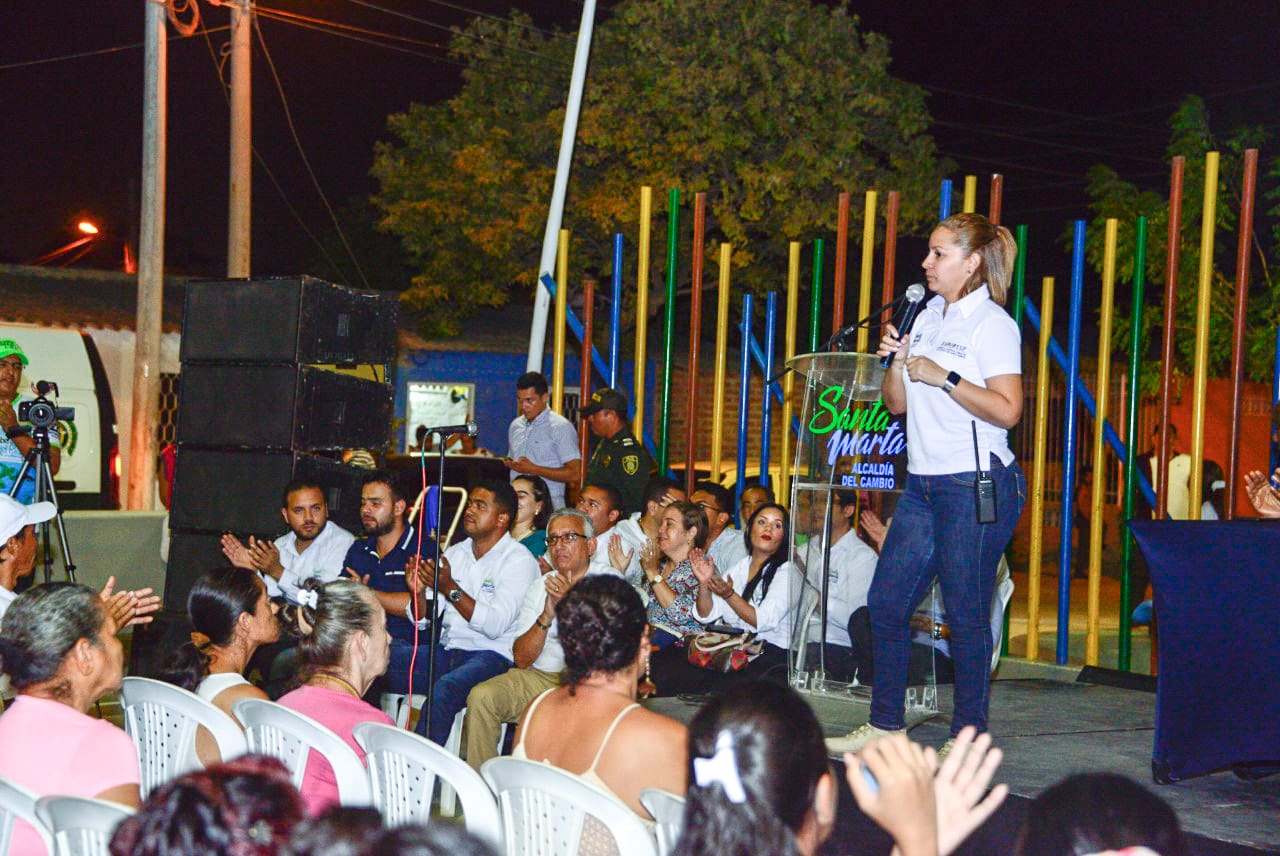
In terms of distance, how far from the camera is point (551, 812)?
2.73 metres

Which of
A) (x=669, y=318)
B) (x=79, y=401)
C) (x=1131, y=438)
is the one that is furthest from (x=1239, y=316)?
→ (x=79, y=401)

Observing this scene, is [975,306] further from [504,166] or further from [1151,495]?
[504,166]

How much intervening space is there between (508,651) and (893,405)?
7.88 feet

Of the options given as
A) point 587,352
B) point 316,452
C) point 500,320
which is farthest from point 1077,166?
point 316,452

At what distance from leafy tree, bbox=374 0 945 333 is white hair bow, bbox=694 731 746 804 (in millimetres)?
16222

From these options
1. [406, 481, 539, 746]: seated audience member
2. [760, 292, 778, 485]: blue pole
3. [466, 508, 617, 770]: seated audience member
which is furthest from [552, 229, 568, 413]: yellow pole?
[466, 508, 617, 770]: seated audience member

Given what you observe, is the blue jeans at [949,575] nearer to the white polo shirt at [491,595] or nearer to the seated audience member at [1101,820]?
the white polo shirt at [491,595]

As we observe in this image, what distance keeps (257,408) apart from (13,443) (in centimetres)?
207

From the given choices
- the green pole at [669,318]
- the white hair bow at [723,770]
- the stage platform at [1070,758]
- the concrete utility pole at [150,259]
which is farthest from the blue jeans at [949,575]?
the concrete utility pole at [150,259]

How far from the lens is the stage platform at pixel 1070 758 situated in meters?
3.77

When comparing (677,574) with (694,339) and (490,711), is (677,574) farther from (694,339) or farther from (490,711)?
(694,339)

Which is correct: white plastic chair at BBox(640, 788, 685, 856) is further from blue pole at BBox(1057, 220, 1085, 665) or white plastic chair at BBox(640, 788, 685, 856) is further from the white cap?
blue pole at BBox(1057, 220, 1085, 665)

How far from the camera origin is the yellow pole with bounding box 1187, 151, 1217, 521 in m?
6.74

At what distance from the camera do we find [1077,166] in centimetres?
2372
